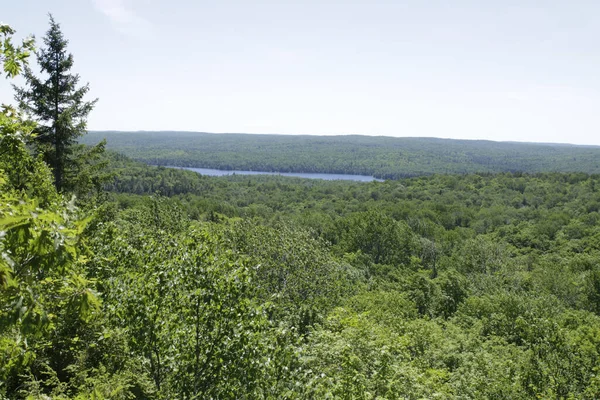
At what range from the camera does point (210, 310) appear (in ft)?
29.0

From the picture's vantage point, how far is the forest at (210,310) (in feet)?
14.5

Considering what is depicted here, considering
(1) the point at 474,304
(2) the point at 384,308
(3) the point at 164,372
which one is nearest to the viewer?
(3) the point at 164,372

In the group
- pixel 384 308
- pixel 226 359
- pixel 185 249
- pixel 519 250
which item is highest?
pixel 185 249

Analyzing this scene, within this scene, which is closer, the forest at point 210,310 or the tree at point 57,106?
the forest at point 210,310

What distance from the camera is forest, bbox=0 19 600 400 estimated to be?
442 centimetres

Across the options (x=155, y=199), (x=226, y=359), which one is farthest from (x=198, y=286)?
(x=155, y=199)

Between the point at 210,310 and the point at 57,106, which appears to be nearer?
the point at 210,310

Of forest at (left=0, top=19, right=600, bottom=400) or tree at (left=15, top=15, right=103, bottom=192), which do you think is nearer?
forest at (left=0, top=19, right=600, bottom=400)

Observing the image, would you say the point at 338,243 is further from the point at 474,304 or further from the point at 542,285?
the point at 474,304

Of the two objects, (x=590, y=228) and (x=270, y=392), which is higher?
(x=270, y=392)

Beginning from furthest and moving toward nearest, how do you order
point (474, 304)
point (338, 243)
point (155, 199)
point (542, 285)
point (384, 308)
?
1. point (338, 243)
2. point (542, 285)
3. point (474, 304)
4. point (384, 308)
5. point (155, 199)

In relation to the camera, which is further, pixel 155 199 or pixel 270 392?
pixel 155 199

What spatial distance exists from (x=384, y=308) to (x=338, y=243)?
43537 mm

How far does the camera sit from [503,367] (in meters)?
20.2
